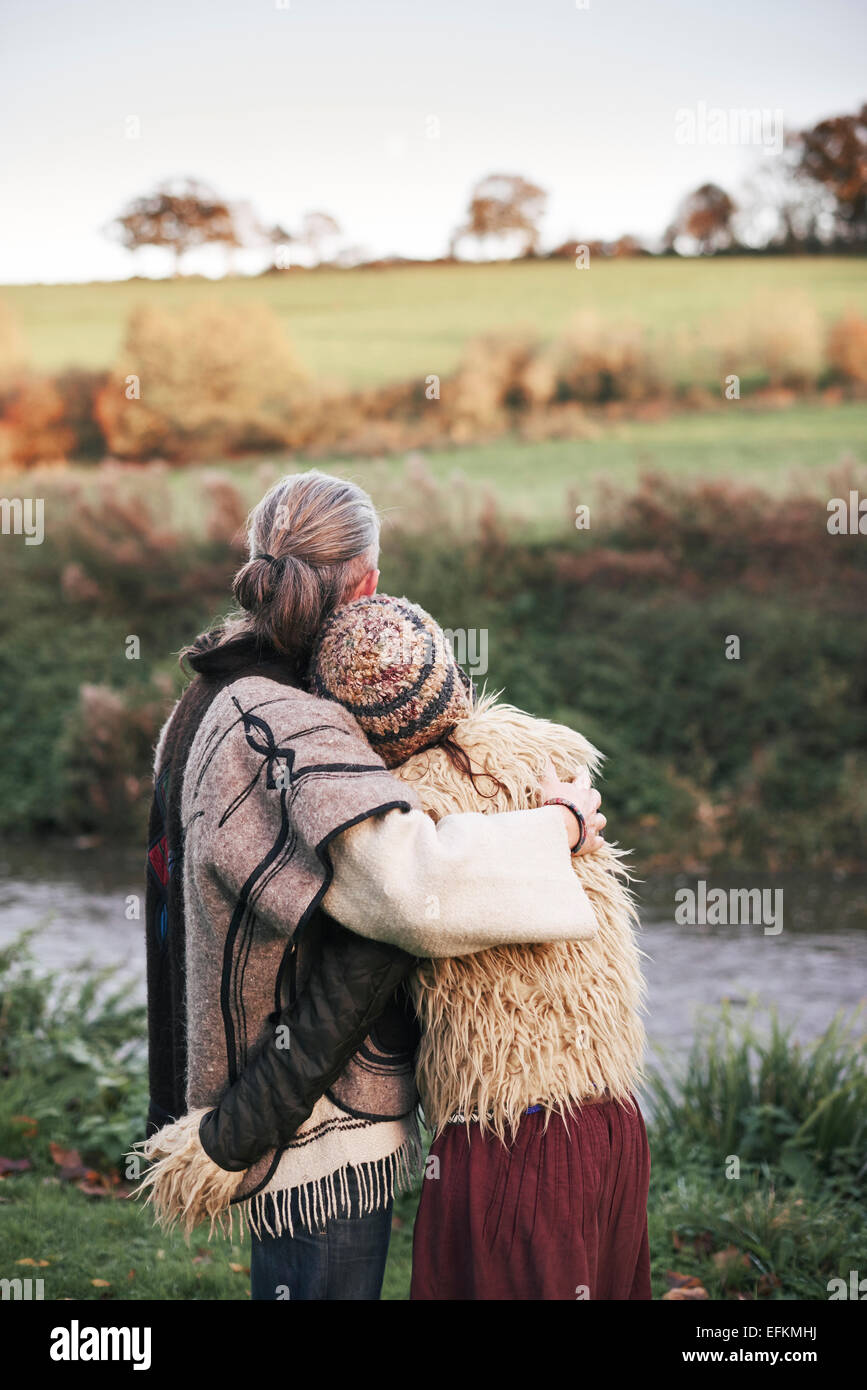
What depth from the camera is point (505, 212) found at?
1311 centimetres

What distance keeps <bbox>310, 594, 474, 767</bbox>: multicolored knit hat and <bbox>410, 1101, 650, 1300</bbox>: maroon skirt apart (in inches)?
29.1

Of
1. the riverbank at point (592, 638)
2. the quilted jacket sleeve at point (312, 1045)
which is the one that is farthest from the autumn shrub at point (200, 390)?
the quilted jacket sleeve at point (312, 1045)

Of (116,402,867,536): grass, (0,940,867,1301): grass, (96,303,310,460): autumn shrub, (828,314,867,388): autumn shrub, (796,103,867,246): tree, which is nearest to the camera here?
(0,940,867,1301): grass

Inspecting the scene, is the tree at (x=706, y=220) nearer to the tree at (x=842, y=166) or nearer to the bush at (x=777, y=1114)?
the tree at (x=842, y=166)

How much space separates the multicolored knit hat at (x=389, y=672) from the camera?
2.03 meters

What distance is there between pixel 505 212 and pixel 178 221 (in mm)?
3662

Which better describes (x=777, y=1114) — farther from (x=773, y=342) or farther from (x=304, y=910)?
(x=773, y=342)

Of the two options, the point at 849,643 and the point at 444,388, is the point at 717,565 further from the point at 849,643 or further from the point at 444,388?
the point at 444,388

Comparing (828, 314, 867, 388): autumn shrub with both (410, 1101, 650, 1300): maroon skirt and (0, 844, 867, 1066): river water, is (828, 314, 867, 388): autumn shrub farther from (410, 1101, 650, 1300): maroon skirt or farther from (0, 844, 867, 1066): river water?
(410, 1101, 650, 1300): maroon skirt

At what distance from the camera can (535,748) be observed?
2201mm

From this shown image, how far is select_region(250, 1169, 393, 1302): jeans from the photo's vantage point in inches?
83.2

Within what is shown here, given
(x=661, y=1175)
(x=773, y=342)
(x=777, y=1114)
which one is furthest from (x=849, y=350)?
(x=661, y=1175)

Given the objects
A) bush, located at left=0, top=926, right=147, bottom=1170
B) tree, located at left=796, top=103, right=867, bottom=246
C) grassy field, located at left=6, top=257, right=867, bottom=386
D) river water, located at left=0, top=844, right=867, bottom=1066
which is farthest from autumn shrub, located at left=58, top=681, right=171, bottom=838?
tree, located at left=796, top=103, right=867, bottom=246
